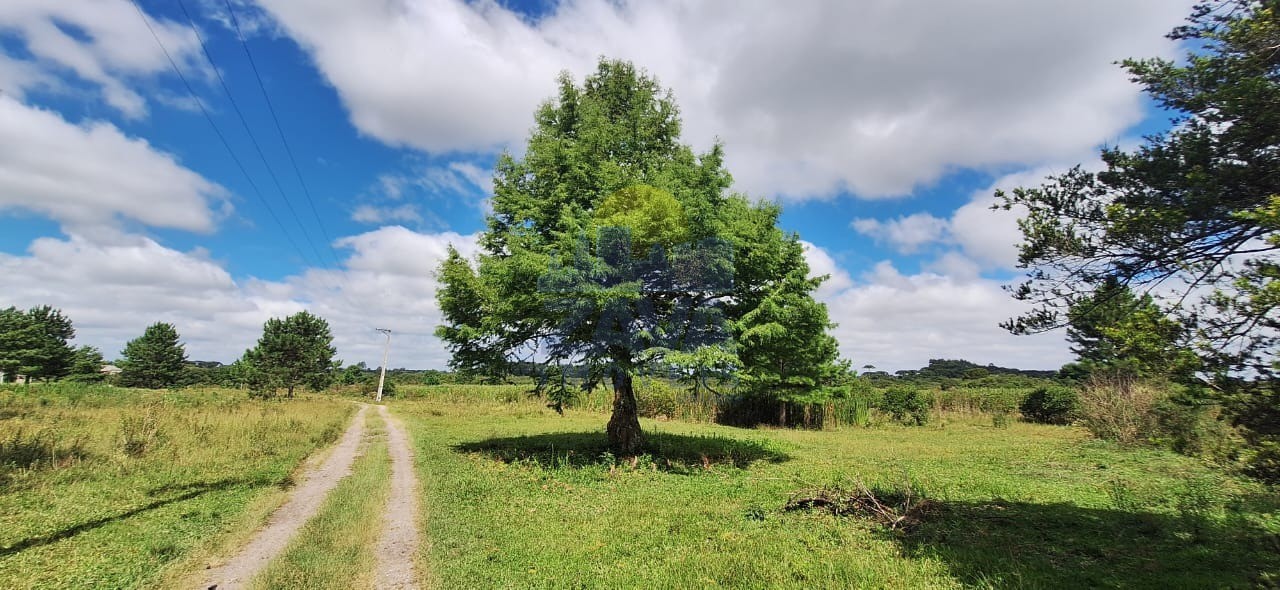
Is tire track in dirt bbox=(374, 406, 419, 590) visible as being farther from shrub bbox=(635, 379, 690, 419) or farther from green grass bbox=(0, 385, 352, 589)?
shrub bbox=(635, 379, 690, 419)

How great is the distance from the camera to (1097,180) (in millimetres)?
6234

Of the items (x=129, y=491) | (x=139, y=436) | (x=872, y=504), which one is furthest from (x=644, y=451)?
(x=139, y=436)

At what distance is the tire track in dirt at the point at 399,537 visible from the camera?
6.33 meters

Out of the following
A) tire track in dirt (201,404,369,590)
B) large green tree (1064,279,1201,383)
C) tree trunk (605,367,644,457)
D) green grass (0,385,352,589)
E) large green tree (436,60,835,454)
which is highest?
large green tree (436,60,835,454)

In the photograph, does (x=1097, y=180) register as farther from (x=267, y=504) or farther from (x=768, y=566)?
(x=267, y=504)

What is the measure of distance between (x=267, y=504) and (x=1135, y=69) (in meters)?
15.4

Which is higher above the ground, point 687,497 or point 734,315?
point 734,315

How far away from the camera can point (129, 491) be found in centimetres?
1018

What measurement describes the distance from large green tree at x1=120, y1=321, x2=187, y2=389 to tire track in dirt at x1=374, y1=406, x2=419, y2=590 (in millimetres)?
80386

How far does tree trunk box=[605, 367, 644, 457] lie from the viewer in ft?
51.0

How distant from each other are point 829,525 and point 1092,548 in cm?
350

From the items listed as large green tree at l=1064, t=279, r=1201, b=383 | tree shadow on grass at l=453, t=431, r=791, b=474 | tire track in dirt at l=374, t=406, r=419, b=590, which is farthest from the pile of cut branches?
tire track in dirt at l=374, t=406, r=419, b=590

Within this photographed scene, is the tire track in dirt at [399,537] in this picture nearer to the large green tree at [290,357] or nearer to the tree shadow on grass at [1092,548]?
the tree shadow on grass at [1092,548]

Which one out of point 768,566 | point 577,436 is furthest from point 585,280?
point 577,436
